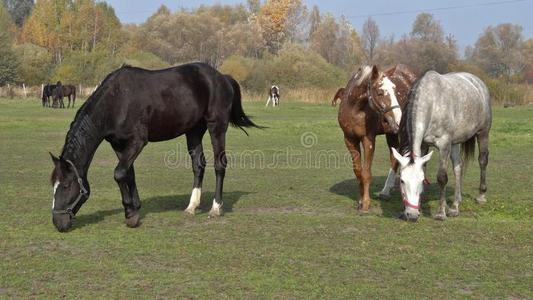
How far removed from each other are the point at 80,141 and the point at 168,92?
132 cm

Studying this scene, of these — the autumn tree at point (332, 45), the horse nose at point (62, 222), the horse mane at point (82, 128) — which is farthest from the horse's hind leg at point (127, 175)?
the autumn tree at point (332, 45)

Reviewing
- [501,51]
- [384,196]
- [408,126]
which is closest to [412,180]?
[408,126]

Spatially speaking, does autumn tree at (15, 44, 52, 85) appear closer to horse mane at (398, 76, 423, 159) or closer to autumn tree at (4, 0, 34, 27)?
horse mane at (398, 76, 423, 159)

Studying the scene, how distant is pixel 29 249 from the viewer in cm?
595

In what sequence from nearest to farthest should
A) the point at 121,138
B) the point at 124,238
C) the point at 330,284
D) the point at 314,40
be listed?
the point at 330,284
the point at 124,238
the point at 121,138
the point at 314,40

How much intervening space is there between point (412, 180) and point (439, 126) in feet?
3.51

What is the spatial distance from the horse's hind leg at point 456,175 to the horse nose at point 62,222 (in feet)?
16.2

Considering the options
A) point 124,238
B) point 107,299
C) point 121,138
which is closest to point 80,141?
point 121,138

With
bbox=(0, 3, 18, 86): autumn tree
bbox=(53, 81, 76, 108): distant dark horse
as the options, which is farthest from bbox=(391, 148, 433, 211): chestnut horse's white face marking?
bbox=(0, 3, 18, 86): autumn tree

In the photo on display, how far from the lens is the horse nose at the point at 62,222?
21.5ft

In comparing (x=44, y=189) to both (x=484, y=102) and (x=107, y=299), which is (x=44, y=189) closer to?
(x=107, y=299)

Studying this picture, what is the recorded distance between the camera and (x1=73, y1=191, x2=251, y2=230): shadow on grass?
7457 mm

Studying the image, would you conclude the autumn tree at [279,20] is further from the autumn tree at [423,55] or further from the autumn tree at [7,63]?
the autumn tree at [7,63]

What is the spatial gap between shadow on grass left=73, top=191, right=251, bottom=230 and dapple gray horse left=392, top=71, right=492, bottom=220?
268 centimetres
